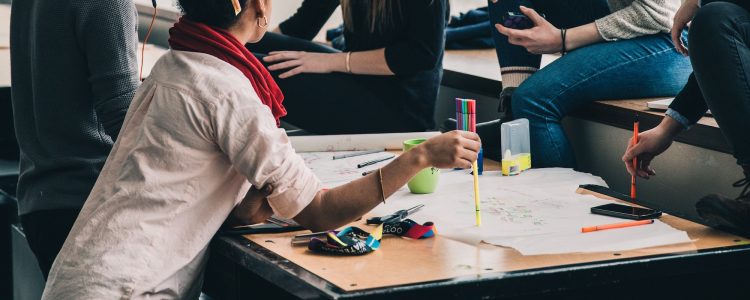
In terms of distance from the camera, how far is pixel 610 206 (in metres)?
1.69

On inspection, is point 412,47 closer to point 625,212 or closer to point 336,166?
point 336,166

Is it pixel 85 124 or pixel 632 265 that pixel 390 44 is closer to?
pixel 85 124

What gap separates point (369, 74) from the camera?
2623 mm

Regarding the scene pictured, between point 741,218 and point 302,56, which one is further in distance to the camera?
point 302,56

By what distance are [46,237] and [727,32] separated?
4.18ft

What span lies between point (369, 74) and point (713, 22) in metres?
1.11

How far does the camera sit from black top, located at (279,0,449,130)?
2.48 meters

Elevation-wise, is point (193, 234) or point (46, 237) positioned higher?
point (193, 234)

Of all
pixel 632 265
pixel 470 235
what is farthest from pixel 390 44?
pixel 632 265

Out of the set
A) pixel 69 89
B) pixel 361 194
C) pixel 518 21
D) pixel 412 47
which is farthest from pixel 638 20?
pixel 69 89

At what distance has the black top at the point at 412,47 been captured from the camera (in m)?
2.48

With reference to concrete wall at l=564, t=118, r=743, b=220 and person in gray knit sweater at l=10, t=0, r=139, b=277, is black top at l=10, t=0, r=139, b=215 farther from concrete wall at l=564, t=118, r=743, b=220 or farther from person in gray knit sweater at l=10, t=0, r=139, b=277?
concrete wall at l=564, t=118, r=743, b=220

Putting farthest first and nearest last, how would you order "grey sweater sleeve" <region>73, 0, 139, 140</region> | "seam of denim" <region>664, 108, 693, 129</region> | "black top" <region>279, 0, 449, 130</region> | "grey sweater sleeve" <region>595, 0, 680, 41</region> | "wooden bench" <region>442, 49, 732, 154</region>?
1. "black top" <region>279, 0, 449, 130</region>
2. "grey sweater sleeve" <region>595, 0, 680, 41</region>
3. "wooden bench" <region>442, 49, 732, 154</region>
4. "seam of denim" <region>664, 108, 693, 129</region>
5. "grey sweater sleeve" <region>73, 0, 139, 140</region>

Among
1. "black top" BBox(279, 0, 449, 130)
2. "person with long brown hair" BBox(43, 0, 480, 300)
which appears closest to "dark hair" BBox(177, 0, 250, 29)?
"person with long brown hair" BBox(43, 0, 480, 300)
